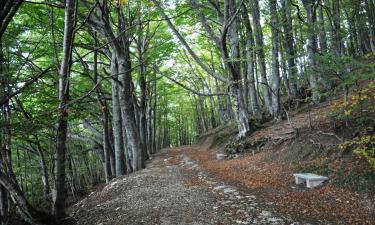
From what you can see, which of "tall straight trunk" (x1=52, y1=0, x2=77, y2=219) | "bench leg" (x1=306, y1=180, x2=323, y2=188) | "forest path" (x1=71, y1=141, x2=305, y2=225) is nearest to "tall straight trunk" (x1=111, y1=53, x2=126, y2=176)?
"forest path" (x1=71, y1=141, x2=305, y2=225)

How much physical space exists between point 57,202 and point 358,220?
5.39m

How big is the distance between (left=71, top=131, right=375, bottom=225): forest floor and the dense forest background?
1021mm

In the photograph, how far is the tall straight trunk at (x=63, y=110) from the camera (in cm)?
462

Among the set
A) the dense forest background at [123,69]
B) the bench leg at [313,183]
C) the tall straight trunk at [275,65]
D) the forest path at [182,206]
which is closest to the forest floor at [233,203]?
the forest path at [182,206]

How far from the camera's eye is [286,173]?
7.35m

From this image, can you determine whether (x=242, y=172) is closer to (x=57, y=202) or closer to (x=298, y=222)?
(x=298, y=222)

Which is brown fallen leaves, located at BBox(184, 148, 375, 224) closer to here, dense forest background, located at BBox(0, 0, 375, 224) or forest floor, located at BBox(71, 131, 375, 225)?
forest floor, located at BBox(71, 131, 375, 225)

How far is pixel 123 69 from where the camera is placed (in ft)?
35.0

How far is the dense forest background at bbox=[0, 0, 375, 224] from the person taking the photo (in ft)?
16.0

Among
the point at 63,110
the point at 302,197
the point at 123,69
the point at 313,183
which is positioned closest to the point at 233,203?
the point at 302,197

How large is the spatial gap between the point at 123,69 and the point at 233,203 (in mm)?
7080

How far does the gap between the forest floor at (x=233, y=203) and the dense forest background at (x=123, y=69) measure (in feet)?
3.35

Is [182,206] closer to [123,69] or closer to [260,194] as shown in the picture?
[260,194]

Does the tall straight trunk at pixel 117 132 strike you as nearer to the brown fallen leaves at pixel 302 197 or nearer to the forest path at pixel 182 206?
the forest path at pixel 182 206
